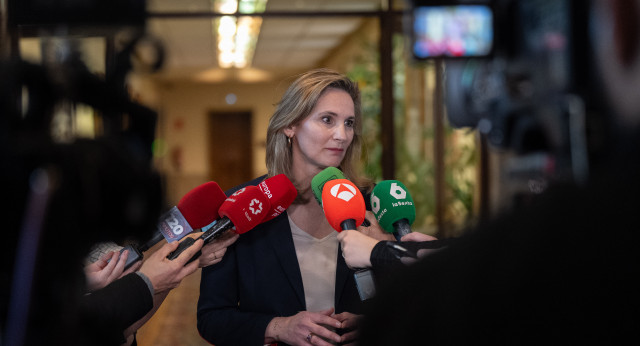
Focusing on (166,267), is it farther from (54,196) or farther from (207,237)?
(54,196)

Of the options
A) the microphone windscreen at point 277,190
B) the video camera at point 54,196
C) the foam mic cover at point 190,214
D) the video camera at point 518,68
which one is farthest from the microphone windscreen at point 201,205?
the video camera at point 518,68

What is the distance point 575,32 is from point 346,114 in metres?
1.14

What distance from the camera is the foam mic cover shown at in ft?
4.41

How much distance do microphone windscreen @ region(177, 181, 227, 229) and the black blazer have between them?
0.62 feet

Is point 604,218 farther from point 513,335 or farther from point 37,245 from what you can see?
point 37,245

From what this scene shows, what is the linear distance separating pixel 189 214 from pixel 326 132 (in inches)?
19.2

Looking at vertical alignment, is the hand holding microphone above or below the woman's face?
below

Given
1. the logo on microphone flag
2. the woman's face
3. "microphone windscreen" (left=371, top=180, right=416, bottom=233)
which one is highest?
the woman's face

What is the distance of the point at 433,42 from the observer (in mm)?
3119

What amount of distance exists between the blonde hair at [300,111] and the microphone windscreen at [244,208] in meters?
0.30

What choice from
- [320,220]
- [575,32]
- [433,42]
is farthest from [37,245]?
[433,42]

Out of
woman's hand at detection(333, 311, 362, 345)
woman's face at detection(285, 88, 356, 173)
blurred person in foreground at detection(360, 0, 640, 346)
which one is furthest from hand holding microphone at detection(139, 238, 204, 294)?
blurred person in foreground at detection(360, 0, 640, 346)

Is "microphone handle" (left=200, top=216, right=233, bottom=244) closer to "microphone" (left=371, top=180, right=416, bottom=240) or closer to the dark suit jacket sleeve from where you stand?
the dark suit jacket sleeve

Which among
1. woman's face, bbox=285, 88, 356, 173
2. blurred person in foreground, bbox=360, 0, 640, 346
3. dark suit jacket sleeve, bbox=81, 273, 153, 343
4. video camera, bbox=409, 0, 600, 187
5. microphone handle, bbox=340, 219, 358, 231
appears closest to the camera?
blurred person in foreground, bbox=360, 0, 640, 346
